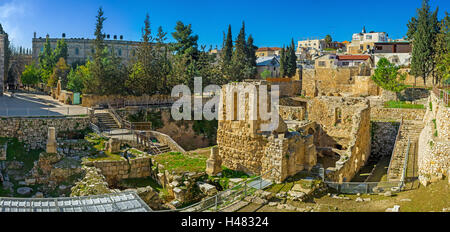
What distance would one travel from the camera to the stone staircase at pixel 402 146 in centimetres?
1825

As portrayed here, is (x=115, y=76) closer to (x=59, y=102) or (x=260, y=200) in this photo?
(x=59, y=102)

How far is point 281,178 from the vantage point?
48.6 ft

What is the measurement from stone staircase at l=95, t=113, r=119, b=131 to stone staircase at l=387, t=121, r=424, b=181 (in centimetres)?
1934

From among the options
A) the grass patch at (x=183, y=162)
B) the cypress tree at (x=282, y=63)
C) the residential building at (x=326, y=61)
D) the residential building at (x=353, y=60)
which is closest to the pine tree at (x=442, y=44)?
the residential building at (x=353, y=60)

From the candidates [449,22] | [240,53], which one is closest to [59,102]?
[240,53]

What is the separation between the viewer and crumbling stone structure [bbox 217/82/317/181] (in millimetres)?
15125

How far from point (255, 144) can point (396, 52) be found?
4363 centimetres

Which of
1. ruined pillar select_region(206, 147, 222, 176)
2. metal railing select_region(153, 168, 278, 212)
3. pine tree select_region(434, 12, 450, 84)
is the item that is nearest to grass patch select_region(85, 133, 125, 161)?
ruined pillar select_region(206, 147, 222, 176)

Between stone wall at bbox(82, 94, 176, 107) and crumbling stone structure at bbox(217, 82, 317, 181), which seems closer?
crumbling stone structure at bbox(217, 82, 317, 181)

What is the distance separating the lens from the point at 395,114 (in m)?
27.3

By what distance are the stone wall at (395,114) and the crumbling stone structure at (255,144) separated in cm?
1326

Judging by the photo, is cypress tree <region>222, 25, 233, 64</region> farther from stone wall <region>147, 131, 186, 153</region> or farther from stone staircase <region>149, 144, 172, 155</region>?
stone staircase <region>149, 144, 172, 155</region>

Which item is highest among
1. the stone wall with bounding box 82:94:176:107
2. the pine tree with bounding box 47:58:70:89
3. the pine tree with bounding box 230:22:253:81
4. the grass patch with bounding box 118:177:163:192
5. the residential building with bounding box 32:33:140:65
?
the residential building with bounding box 32:33:140:65
